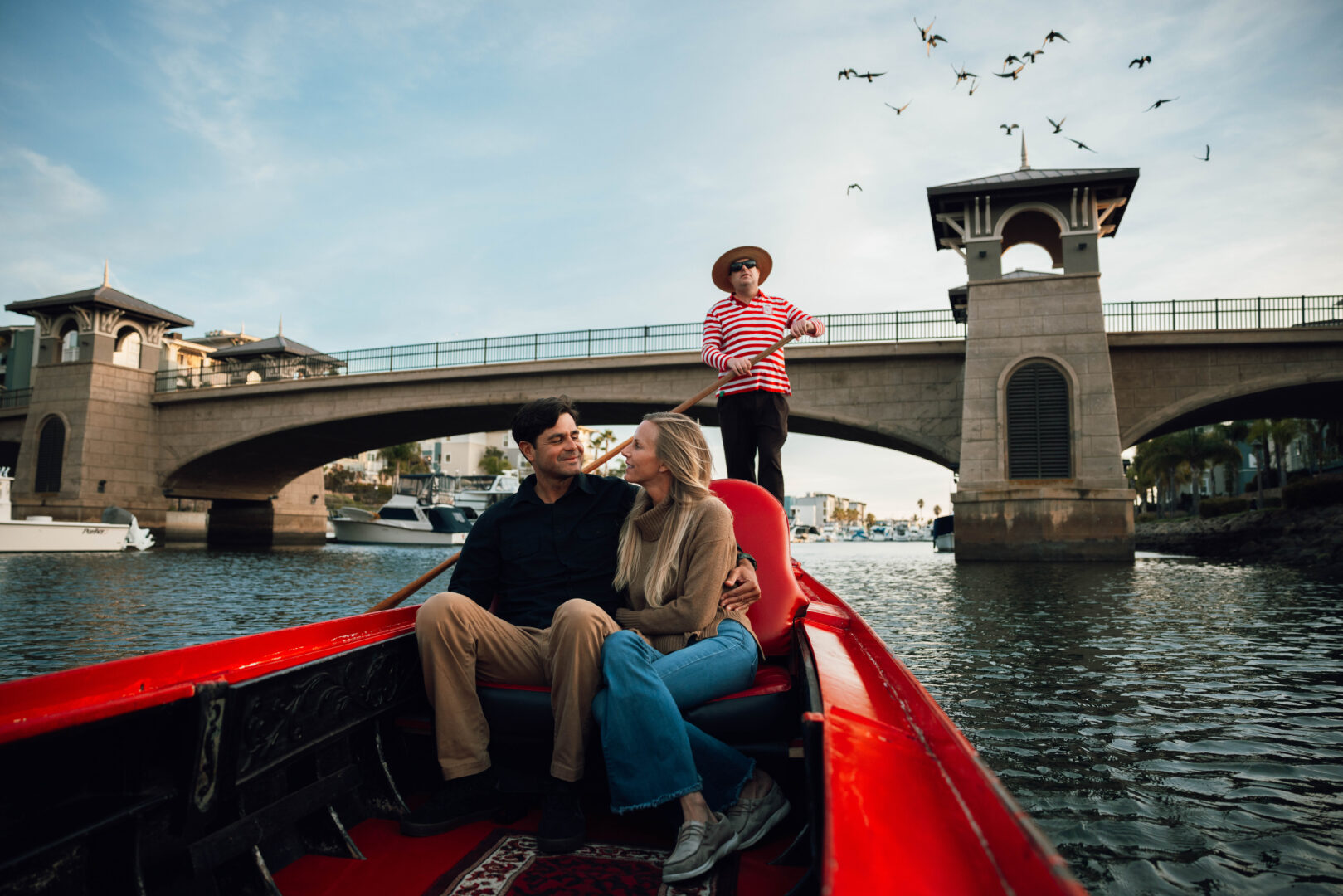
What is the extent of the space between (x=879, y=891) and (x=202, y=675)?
1.55m

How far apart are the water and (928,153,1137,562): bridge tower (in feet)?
12.6

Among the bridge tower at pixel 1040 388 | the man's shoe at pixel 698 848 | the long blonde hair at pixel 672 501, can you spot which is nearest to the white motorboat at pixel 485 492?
the bridge tower at pixel 1040 388

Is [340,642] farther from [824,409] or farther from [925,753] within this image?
[824,409]

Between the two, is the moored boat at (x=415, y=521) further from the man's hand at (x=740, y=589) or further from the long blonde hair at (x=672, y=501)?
the man's hand at (x=740, y=589)

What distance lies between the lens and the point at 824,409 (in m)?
19.5

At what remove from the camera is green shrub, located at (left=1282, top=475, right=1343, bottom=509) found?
1956 cm

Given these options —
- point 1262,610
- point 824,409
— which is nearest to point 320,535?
point 824,409

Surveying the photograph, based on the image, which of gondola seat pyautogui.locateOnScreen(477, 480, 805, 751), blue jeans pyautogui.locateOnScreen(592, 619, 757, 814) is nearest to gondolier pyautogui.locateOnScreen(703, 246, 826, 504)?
gondola seat pyautogui.locateOnScreen(477, 480, 805, 751)

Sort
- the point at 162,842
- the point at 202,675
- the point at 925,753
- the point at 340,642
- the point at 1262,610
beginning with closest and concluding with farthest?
1. the point at 925,753
2. the point at 162,842
3. the point at 202,675
4. the point at 340,642
5. the point at 1262,610

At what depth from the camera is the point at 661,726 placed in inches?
82.4

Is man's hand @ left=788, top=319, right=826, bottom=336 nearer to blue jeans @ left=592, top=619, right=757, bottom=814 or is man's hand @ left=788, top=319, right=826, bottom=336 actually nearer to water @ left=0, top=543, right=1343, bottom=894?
water @ left=0, top=543, right=1343, bottom=894


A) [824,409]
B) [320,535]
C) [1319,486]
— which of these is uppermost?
[824,409]

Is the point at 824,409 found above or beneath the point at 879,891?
above

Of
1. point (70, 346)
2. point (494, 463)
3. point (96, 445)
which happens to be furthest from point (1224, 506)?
point (494, 463)
